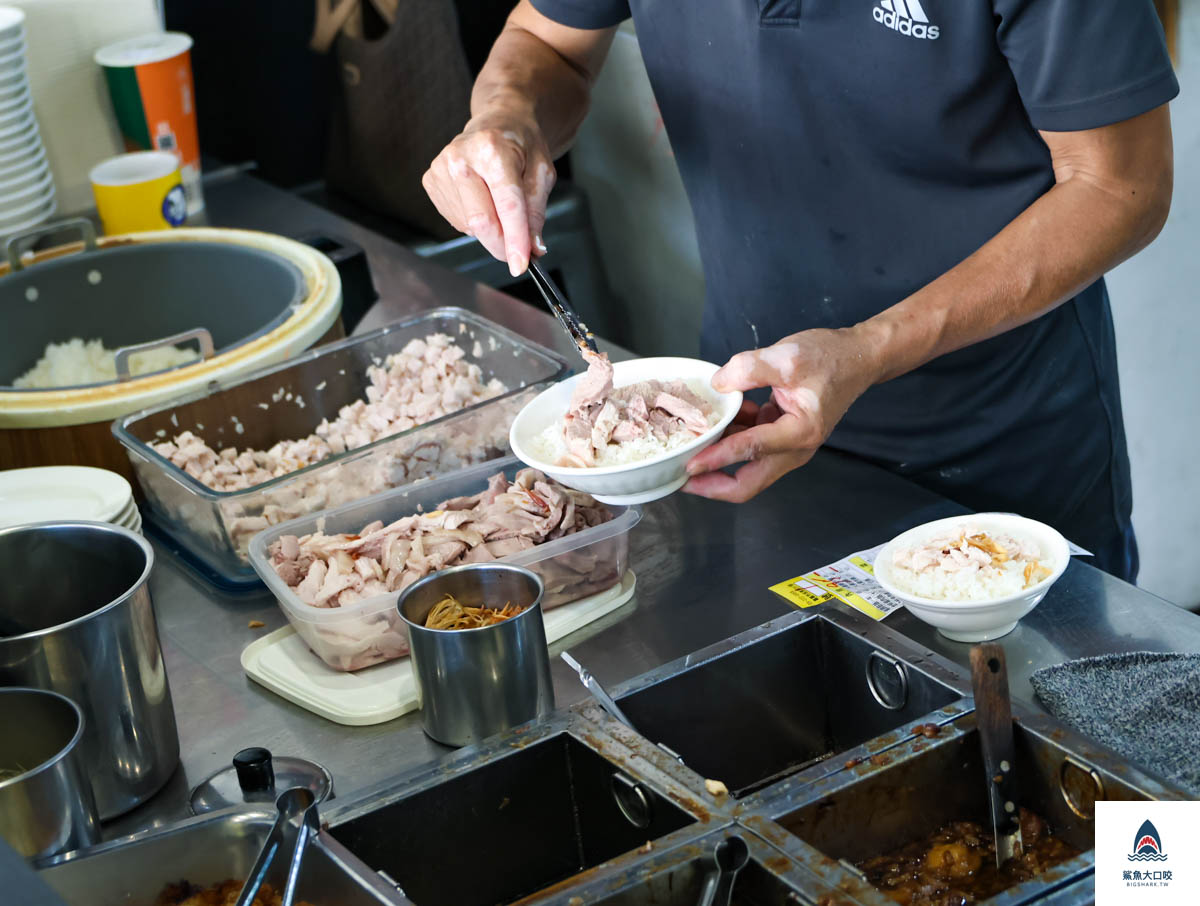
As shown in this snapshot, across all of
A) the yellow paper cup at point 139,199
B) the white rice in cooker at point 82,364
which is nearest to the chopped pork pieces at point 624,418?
the white rice in cooker at point 82,364

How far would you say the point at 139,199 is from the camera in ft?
9.12

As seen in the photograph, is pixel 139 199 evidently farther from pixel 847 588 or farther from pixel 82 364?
pixel 847 588

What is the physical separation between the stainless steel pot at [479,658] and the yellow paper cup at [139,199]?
5.63 ft

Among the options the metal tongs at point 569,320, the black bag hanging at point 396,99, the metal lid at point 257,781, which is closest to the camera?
the metal lid at point 257,781

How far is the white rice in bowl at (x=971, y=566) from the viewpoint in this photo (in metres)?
1.42

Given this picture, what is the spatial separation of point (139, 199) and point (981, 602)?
82.6 inches

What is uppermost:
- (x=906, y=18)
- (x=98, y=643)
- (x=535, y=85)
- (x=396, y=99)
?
(x=906, y=18)

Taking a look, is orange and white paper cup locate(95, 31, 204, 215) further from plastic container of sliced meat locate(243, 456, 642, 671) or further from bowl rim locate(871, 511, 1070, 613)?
bowl rim locate(871, 511, 1070, 613)

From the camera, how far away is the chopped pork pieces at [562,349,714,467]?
149cm

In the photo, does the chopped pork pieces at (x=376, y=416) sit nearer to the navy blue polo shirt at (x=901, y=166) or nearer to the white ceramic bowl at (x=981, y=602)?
the navy blue polo shirt at (x=901, y=166)

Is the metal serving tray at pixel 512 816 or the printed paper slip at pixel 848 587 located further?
the printed paper slip at pixel 848 587

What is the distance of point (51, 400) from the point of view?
79.1 inches

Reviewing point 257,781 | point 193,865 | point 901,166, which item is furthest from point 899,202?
point 193,865

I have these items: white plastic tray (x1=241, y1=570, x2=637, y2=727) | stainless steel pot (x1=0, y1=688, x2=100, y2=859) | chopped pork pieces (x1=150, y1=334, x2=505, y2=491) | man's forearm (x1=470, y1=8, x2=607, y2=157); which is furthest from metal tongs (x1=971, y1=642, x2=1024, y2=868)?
man's forearm (x1=470, y1=8, x2=607, y2=157)
